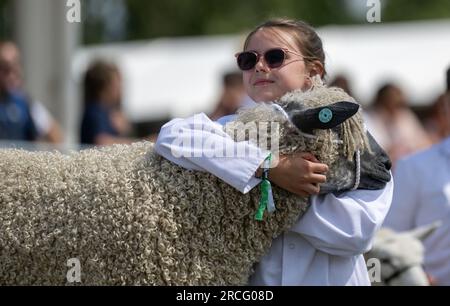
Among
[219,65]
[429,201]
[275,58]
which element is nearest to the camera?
[275,58]

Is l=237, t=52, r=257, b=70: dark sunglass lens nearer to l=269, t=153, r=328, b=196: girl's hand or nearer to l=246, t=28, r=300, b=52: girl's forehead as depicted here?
l=246, t=28, r=300, b=52: girl's forehead

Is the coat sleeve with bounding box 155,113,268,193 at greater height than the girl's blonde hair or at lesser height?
lesser

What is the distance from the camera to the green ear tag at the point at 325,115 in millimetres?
3506

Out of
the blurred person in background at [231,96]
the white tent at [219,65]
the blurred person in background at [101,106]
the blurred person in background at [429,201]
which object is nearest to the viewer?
the blurred person in background at [429,201]

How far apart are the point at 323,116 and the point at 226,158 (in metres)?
0.36

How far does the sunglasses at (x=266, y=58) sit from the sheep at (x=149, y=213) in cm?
21

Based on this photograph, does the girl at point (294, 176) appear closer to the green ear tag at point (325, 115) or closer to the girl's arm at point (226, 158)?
the girl's arm at point (226, 158)

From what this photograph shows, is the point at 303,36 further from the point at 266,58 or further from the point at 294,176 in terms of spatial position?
the point at 294,176

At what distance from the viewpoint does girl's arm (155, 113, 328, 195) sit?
136 inches

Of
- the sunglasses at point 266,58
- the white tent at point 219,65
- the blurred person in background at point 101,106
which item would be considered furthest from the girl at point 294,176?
the white tent at point 219,65

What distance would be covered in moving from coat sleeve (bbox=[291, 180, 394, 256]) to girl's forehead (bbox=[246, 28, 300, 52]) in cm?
60

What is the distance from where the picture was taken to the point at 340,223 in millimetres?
3598

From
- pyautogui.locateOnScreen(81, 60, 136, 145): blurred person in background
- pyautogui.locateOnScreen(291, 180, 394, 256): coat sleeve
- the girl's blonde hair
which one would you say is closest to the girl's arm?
pyautogui.locateOnScreen(291, 180, 394, 256): coat sleeve

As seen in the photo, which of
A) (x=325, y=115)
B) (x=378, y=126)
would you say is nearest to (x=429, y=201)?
(x=325, y=115)
